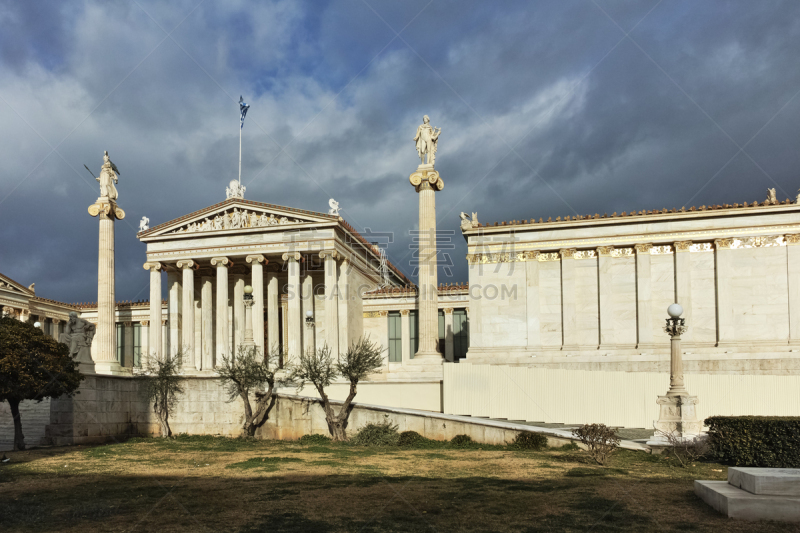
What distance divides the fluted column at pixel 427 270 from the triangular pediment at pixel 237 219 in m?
10.1

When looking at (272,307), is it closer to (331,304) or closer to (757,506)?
(331,304)

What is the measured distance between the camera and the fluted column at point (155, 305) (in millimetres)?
49594

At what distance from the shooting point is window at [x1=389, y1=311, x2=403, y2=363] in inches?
2126

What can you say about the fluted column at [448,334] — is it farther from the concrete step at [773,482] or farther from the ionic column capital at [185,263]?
the concrete step at [773,482]

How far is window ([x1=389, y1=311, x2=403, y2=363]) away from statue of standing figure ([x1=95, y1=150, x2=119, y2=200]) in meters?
22.3

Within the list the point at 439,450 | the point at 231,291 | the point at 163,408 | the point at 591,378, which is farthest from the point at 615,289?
the point at 231,291

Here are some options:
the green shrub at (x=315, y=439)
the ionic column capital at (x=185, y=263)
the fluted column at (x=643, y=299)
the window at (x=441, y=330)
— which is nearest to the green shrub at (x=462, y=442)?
the green shrub at (x=315, y=439)

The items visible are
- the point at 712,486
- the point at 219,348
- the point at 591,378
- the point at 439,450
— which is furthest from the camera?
the point at 219,348

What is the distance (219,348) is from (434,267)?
62.4 feet

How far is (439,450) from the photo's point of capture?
87.7 ft

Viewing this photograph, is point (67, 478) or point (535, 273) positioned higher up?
point (535, 273)

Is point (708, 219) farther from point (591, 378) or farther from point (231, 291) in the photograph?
point (231, 291)

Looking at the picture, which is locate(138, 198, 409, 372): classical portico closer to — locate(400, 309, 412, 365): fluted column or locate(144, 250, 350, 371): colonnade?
locate(144, 250, 350, 371): colonnade

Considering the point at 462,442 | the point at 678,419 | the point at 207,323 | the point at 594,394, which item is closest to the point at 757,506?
the point at 678,419
